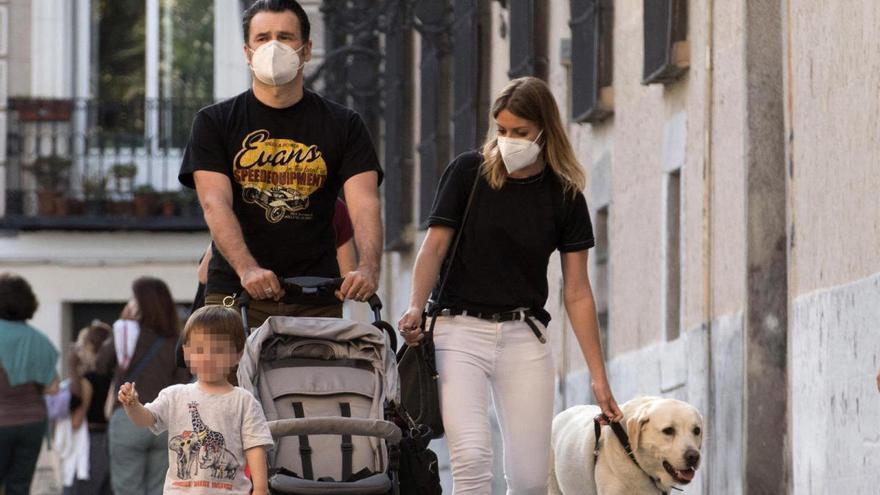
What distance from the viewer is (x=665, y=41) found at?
42.3ft

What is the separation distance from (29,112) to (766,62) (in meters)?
18.6

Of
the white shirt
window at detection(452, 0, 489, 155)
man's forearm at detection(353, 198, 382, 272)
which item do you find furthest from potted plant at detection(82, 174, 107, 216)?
man's forearm at detection(353, 198, 382, 272)

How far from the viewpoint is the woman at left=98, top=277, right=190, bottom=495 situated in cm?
1288

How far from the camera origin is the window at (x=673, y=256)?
13391 millimetres

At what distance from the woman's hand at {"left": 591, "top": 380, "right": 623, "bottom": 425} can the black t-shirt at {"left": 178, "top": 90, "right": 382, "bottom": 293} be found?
1149 millimetres

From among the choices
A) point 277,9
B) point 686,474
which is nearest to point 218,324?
point 277,9

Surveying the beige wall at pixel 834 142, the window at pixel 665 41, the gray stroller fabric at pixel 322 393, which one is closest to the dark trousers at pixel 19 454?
the window at pixel 665 41

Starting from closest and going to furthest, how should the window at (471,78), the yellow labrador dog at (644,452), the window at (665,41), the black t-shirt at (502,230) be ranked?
the black t-shirt at (502,230) < the yellow labrador dog at (644,452) < the window at (665,41) < the window at (471,78)

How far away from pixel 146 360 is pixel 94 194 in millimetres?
15997

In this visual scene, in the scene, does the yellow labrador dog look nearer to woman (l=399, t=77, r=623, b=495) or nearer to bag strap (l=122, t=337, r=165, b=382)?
woman (l=399, t=77, r=623, b=495)

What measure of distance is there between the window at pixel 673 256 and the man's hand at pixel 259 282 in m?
6.26

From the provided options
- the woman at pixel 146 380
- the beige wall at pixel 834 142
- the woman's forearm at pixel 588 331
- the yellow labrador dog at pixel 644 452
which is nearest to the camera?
the woman's forearm at pixel 588 331

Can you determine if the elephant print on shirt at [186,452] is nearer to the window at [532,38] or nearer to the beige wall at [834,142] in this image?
the beige wall at [834,142]

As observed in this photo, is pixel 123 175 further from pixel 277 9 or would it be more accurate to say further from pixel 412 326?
pixel 277 9
